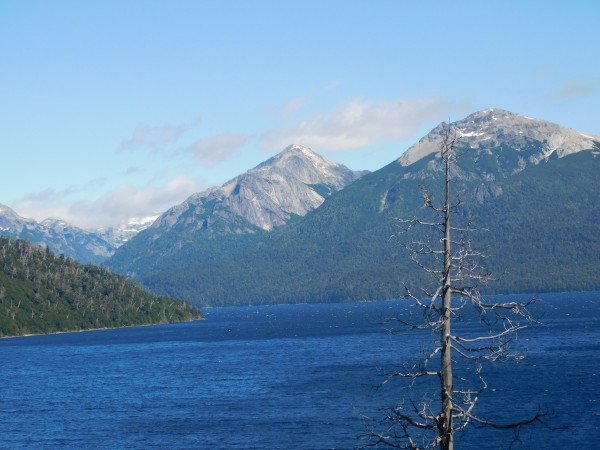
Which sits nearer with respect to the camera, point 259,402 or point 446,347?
point 446,347

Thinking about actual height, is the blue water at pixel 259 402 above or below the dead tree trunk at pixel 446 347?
below

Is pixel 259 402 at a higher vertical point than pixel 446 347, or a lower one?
lower

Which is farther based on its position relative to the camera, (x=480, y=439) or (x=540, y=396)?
(x=540, y=396)

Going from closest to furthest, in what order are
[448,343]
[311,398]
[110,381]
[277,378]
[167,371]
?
1. [448,343]
2. [311,398]
3. [277,378]
4. [110,381]
5. [167,371]

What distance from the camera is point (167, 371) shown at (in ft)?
583

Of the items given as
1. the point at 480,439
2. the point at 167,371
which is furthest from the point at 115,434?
the point at 167,371

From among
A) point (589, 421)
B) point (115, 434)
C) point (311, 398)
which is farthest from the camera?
point (311, 398)

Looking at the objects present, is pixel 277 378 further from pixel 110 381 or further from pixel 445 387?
pixel 445 387

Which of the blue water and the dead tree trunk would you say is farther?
the blue water

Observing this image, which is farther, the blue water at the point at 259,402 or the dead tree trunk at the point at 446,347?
the blue water at the point at 259,402

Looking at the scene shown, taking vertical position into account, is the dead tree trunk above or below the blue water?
above

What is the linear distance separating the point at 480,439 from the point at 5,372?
123 metres

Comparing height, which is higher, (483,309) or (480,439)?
(483,309)

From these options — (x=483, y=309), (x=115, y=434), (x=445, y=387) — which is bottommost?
→ (x=115, y=434)
